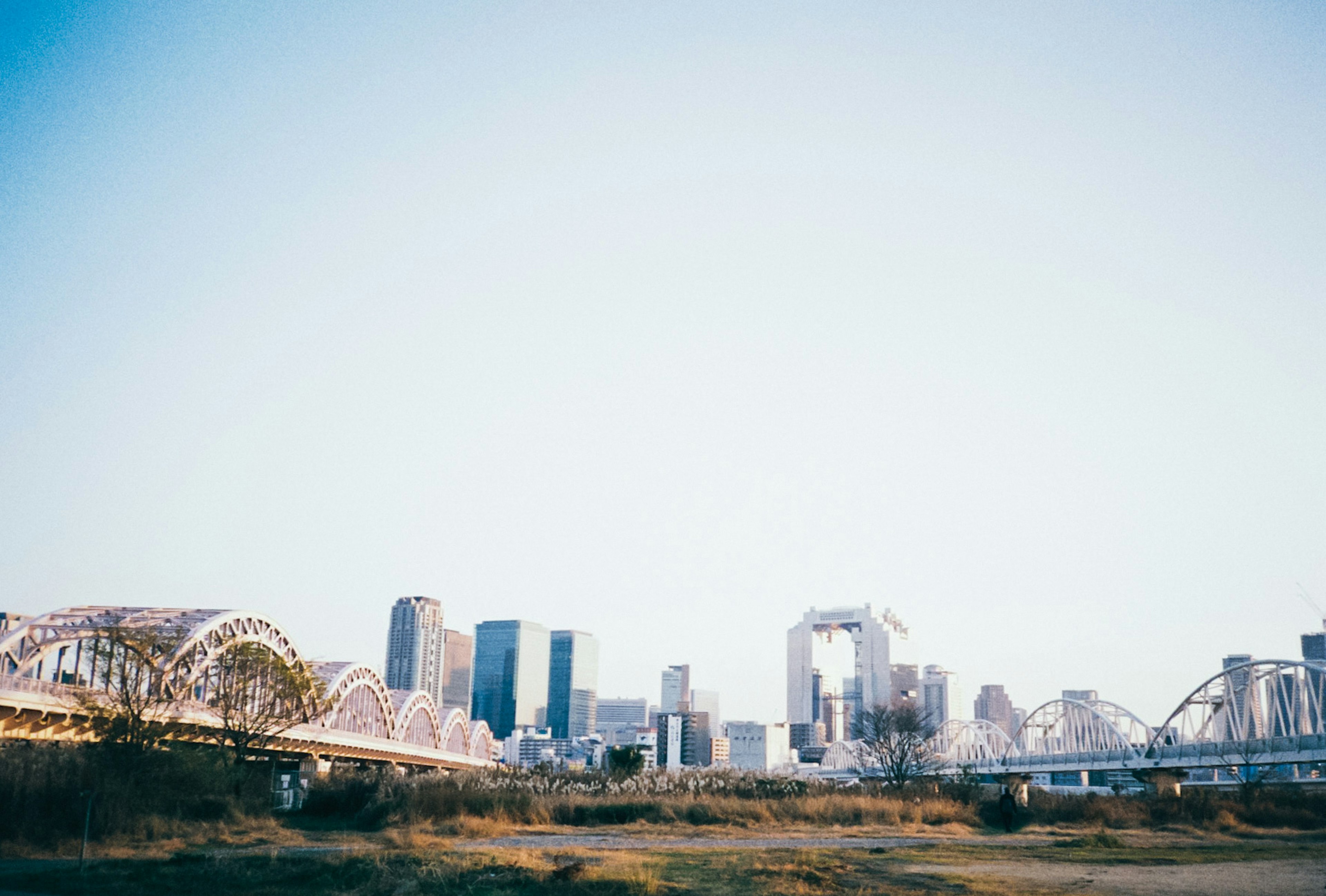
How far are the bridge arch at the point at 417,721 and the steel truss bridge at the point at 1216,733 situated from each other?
53591mm

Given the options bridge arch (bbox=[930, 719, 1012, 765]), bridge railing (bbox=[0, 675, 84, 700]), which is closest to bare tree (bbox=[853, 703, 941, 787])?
bridge arch (bbox=[930, 719, 1012, 765])

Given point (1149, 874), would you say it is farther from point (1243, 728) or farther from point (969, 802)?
point (1243, 728)

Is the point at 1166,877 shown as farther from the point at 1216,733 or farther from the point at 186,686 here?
the point at 1216,733

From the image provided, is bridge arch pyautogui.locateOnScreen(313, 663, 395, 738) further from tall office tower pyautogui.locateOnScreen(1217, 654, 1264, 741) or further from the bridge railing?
tall office tower pyautogui.locateOnScreen(1217, 654, 1264, 741)

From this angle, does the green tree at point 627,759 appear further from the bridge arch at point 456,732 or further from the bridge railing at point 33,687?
the bridge arch at point 456,732

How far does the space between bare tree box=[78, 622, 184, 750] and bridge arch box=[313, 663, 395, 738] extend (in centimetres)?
5530

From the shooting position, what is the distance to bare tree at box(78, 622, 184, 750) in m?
29.5

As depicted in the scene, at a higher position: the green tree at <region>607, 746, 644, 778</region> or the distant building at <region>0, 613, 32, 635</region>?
the distant building at <region>0, 613, 32, 635</region>

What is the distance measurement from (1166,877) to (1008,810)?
13.7 metres

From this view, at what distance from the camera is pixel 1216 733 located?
276 ft

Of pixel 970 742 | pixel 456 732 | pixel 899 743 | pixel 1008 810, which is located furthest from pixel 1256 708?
pixel 456 732

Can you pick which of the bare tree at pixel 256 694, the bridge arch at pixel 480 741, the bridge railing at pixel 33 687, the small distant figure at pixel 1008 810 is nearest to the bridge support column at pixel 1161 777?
the small distant figure at pixel 1008 810

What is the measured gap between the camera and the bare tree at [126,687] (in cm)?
2950

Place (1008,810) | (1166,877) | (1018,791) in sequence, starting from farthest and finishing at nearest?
(1018,791) < (1008,810) < (1166,877)
